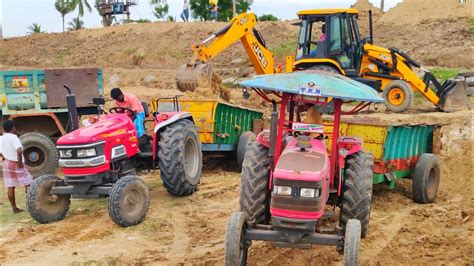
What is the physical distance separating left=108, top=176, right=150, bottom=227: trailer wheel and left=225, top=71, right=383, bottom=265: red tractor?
2.03 metres

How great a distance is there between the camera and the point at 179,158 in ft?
28.7

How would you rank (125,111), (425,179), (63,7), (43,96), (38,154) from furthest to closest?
1. (63,7)
2. (43,96)
3. (38,154)
4. (425,179)
5. (125,111)

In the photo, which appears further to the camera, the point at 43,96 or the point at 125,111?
the point at 43,96

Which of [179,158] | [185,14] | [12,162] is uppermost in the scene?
[185,14]

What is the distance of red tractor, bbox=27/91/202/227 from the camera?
7777 mm

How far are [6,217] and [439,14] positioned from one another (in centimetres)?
2168

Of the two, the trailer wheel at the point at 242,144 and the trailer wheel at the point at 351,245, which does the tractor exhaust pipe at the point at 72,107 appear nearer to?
the trailer wheel at the point at 242,144

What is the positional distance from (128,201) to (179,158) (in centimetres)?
130

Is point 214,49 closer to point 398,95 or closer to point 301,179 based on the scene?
point 398,95

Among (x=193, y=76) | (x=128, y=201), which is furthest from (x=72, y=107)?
(x=193, y=76)

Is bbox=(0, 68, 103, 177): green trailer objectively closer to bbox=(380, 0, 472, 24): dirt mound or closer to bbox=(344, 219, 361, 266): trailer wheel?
bbox=(344, 219, 361, 266): trailer wheel

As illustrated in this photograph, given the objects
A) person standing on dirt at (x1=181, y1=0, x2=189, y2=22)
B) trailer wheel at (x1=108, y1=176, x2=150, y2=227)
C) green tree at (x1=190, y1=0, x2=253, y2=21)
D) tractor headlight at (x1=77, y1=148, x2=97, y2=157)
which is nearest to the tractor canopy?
trailer wheel at (x1=108, y1=176, x2=150, y2=227)

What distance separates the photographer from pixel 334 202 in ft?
21.9

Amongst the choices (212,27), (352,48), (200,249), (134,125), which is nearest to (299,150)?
(200,249)
